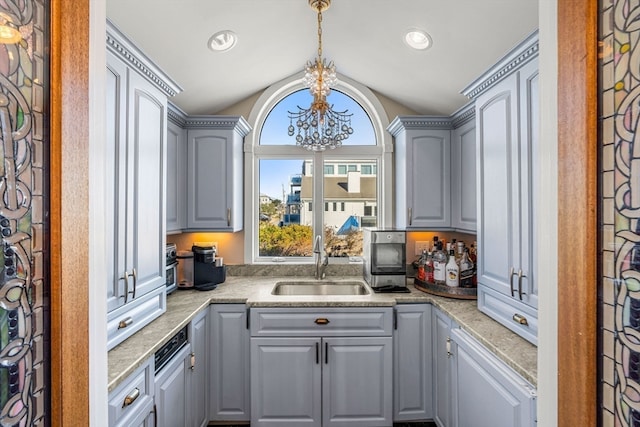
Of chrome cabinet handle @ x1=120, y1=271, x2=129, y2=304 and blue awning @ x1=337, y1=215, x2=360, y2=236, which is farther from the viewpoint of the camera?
blue awning @ x1=337, y1=215, x2=360, y2=236

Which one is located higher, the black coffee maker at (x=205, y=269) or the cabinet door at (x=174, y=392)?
the black coffee maker at (x=205, y=269)

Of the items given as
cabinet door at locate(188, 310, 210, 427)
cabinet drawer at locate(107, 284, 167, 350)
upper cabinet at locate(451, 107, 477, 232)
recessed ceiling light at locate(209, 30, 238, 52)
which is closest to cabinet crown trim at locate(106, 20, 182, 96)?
recessed ceiling light at locate(209, 30, 238, 52)

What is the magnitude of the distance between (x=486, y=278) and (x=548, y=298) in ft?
4.32

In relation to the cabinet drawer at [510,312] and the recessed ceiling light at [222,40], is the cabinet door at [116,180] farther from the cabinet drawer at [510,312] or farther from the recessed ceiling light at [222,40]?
the cabinet drawer at [510,312]

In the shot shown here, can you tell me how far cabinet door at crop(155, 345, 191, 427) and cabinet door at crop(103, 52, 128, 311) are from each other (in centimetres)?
48

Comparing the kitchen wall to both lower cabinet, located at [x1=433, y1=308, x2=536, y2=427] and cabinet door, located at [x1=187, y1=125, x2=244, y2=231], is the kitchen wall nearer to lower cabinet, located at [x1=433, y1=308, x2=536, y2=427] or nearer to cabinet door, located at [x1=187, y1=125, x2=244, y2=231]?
lower cabinet, located at [x1=433, y1=308, x2=536, y2=427]

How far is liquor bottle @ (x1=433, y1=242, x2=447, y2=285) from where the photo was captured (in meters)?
2.41

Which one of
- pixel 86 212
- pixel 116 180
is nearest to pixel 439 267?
pixel 116 180

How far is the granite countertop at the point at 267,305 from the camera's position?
1.29m

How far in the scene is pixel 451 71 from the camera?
2.20 meters

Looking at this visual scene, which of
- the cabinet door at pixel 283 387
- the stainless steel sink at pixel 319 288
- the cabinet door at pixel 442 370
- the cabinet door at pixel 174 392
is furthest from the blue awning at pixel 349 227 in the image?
the cabinet door at pixel 174 392

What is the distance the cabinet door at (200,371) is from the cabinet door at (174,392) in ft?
0.27

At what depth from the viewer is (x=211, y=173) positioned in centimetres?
260

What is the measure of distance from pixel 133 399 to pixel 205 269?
130 cm
